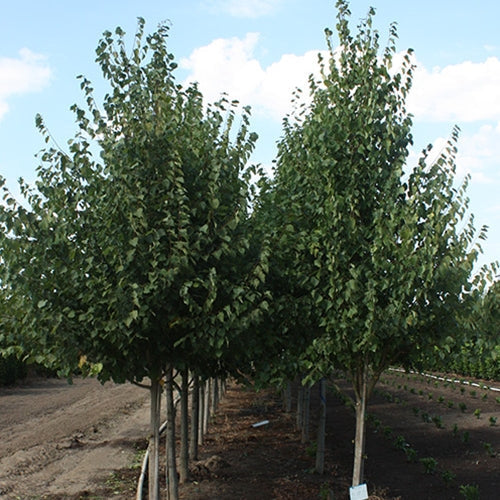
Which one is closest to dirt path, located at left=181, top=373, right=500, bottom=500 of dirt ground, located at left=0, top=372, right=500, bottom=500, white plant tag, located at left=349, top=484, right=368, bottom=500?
dirt ground, located at left=0, top=372, right=500, bottom=500

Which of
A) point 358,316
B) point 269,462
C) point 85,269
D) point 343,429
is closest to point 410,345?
point 358,316

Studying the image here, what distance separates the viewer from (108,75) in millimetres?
7309

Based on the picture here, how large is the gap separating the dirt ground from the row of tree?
169 cm

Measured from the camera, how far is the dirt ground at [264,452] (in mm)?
9875

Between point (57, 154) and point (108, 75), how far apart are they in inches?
44.7

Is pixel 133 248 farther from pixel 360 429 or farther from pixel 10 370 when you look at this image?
pixel 10 370

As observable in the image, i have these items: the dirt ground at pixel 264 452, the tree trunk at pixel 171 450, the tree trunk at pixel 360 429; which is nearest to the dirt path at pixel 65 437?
the dirt ground at pixel 264 452

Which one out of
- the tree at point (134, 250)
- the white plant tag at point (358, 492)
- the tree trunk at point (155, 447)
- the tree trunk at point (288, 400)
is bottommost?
the tree trunk at point (288, 400)

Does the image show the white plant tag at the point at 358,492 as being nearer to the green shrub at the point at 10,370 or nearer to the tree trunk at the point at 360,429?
the tree trunk at the point at 360,429

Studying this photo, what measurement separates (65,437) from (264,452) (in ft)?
17.9

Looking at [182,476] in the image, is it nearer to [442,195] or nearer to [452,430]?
[442,195]

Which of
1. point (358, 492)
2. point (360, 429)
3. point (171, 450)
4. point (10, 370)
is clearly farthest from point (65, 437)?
point (10, 370)

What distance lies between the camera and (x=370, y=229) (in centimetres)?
746

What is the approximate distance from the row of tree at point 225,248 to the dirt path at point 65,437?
4.26m
